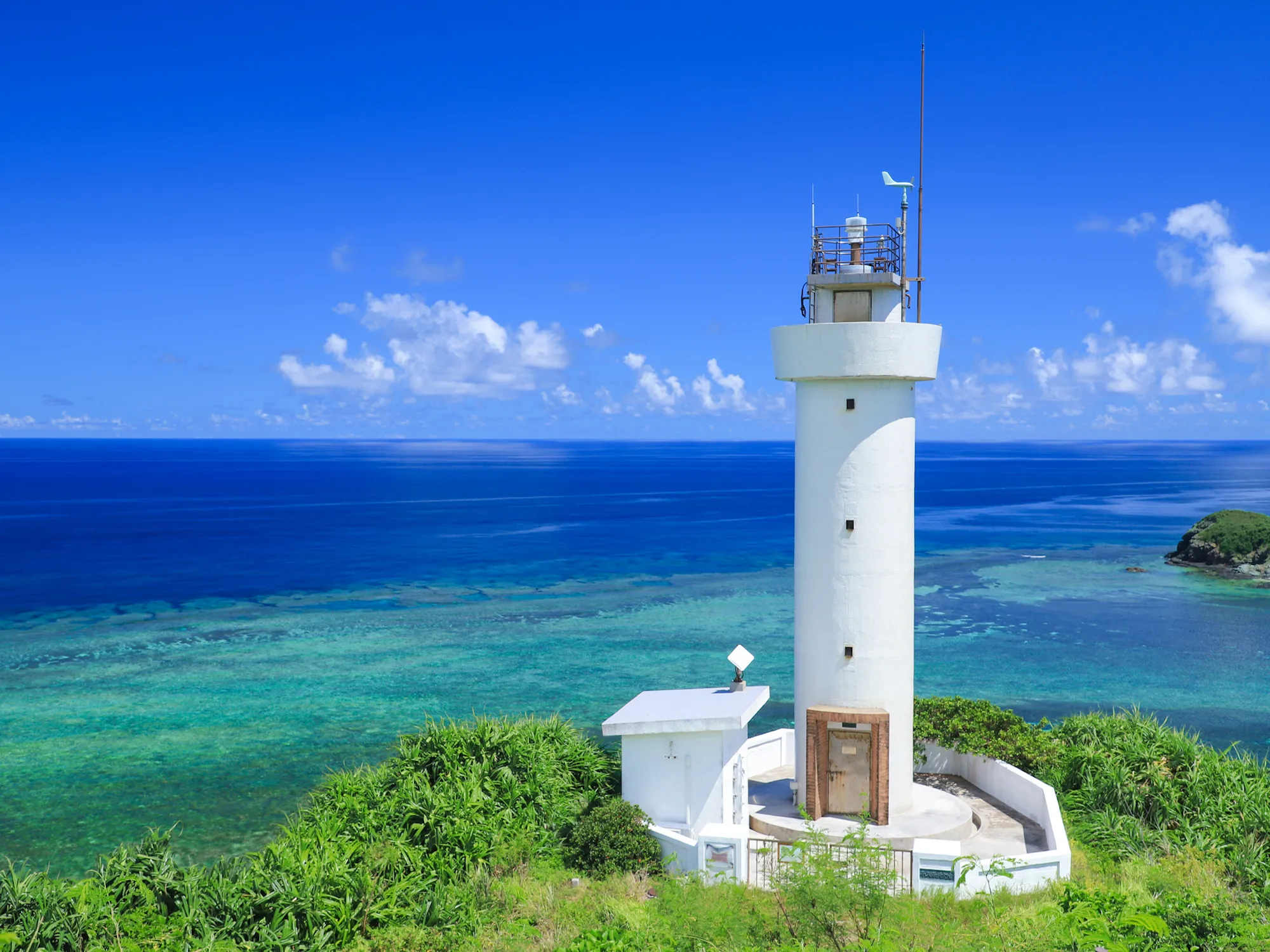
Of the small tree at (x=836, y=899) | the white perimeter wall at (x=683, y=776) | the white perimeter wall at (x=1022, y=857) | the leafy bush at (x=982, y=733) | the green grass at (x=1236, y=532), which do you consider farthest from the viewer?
the green grass at (x=1236, y=532)

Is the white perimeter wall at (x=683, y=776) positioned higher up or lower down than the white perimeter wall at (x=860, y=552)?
lower down

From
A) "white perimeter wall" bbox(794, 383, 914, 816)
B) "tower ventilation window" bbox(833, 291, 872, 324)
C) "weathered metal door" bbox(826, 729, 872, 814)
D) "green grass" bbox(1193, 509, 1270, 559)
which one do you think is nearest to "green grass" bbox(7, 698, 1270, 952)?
"weathered metal door" bbox(826, 729, 872, 814)

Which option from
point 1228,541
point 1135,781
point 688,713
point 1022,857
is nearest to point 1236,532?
point 1228,541

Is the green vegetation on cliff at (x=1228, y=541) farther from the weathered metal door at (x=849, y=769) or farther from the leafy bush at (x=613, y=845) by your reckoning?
the leafy bush at (x=613, y=845)

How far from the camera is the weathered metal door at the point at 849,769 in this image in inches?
634

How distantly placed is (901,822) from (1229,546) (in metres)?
53.0

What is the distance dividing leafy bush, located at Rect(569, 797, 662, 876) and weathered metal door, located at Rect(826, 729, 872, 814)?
311cm

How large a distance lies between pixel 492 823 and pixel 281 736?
47.1ft

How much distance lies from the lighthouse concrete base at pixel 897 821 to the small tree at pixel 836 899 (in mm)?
2667

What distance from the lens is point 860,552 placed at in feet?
52.5

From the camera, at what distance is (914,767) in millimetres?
19156

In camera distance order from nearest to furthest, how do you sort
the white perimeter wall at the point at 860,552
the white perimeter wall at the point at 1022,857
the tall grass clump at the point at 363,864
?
the tall grass clump at the point at 363,864, the white perimeter wall at the point at 1022,857, the white perimeter wall at the point at 860,552

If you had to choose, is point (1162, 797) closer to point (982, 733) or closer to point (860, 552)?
point (982, 733)

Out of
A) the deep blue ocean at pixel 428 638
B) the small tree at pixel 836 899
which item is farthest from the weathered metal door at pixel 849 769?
the deep blue ocean at pixel 428 638
